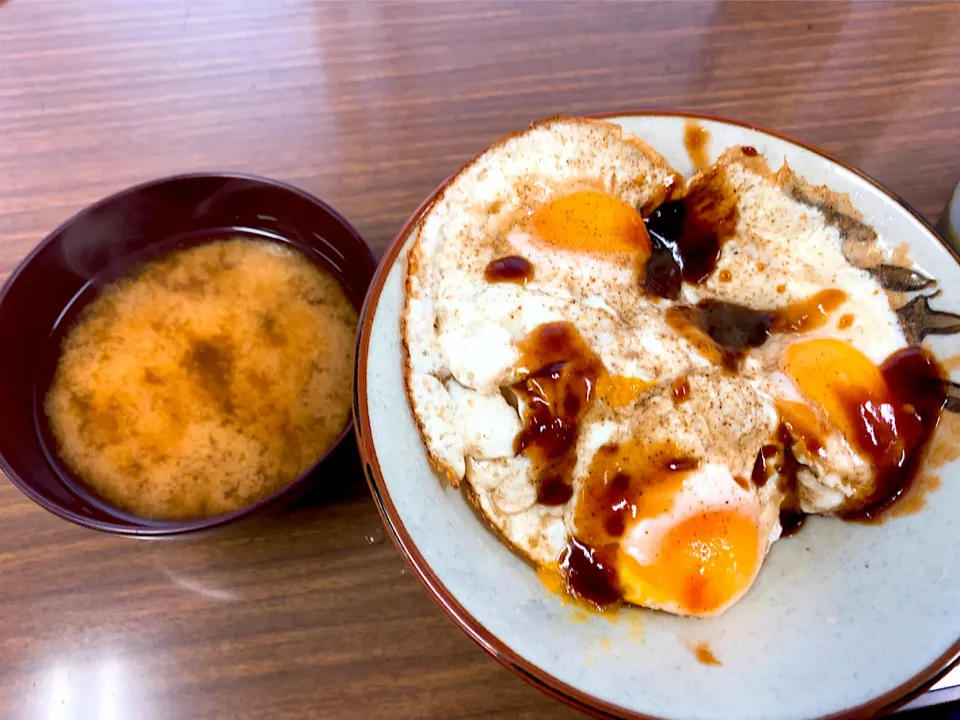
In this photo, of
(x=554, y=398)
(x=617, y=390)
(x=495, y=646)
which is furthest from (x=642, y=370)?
(x=495, y=646)

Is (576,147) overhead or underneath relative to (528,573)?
overhead

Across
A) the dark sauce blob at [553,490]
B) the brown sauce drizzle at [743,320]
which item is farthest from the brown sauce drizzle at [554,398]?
the brown sauce drizzle at [743,320]

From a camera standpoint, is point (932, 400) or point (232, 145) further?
point (232, 145)

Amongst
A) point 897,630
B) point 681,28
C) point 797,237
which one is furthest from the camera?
point 681,28

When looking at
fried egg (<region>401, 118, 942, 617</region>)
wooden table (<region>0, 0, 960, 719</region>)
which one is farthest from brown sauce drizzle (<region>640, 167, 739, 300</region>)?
wooden table (<region>0, 0, 960, 719</region>)

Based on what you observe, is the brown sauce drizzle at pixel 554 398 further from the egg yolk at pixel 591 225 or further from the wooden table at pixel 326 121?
the wooden table at pixel 326 121

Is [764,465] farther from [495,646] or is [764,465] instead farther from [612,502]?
[495,646]

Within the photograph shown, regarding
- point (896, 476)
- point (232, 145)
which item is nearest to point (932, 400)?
point (896, 476)

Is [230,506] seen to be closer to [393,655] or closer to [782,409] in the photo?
[393,655]

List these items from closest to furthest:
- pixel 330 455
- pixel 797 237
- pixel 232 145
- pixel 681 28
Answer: pixel 330 455 < pixel 797 237 < pixel 232 145 < pixel 681 28
